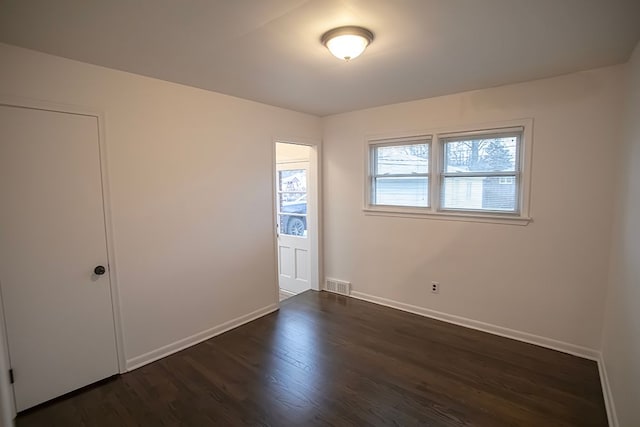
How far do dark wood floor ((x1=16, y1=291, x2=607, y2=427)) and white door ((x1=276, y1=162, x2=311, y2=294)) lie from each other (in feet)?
5.44

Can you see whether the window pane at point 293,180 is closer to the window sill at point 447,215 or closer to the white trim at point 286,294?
the window sill at point 447,215

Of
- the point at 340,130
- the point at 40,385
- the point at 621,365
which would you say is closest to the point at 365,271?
the point at 340,130

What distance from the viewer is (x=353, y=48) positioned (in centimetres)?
205

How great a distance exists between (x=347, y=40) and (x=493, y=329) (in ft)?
10.5

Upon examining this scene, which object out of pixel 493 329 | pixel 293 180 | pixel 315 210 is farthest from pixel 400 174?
pixel 493 329

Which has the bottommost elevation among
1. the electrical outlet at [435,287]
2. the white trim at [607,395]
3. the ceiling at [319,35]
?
the white trim at [607,395]

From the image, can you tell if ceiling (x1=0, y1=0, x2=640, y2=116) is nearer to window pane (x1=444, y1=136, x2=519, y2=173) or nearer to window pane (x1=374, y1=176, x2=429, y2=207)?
window pane (x1=444, y1=136, x2=519, y2=173)

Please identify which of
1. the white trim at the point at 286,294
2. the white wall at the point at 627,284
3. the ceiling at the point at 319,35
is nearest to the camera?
the ceiling at the point at 319,35

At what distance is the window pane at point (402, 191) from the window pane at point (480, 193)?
0.25 metres

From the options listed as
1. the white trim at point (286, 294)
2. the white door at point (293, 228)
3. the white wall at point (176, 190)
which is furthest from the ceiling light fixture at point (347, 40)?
the white trim at point (286, 294)

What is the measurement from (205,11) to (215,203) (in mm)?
1977

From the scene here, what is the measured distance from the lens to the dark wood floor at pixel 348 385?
87.0 inches

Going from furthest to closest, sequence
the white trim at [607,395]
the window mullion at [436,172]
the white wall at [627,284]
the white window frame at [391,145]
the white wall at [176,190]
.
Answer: the white window frame at [391,145] → the window mullion at [436,172] → the white wall at [176,190] → the white trim at [607,395] → the white wall at [627,284]

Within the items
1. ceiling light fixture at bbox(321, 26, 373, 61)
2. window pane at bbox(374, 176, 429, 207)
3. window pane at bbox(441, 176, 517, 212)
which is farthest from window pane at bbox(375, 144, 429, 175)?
ceiling light fixture at bbox(321, 26, 373, 61)
